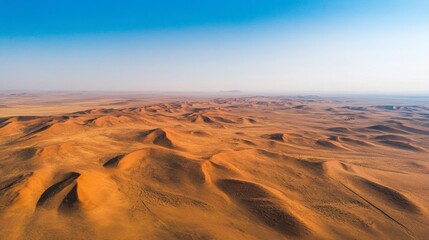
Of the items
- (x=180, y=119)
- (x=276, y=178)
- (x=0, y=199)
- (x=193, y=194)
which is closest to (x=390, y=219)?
(x=276, y=178)

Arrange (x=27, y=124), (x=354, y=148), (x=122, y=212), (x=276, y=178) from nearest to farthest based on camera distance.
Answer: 1. (x=122, y=212)
2. (x=276, y=178)
3. (x=354, y=148)
4. (x=27, y=124)

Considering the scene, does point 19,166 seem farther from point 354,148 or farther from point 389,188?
point 354,148

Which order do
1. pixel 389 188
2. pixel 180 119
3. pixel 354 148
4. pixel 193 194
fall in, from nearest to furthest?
pixel 193 194, pixel 389 188, pixel 354 148, pixel 180 119

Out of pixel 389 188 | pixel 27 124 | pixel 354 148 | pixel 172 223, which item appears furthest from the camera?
pixel 27 124

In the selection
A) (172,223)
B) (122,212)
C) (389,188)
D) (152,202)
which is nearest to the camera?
(172,223)

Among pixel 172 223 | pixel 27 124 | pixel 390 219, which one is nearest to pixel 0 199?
pixel 172 223

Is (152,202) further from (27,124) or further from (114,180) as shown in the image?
(27,124)

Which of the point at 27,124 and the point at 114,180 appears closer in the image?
the point at 114,180

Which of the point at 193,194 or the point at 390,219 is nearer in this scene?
the point at 390,219

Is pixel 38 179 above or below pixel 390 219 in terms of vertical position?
above
